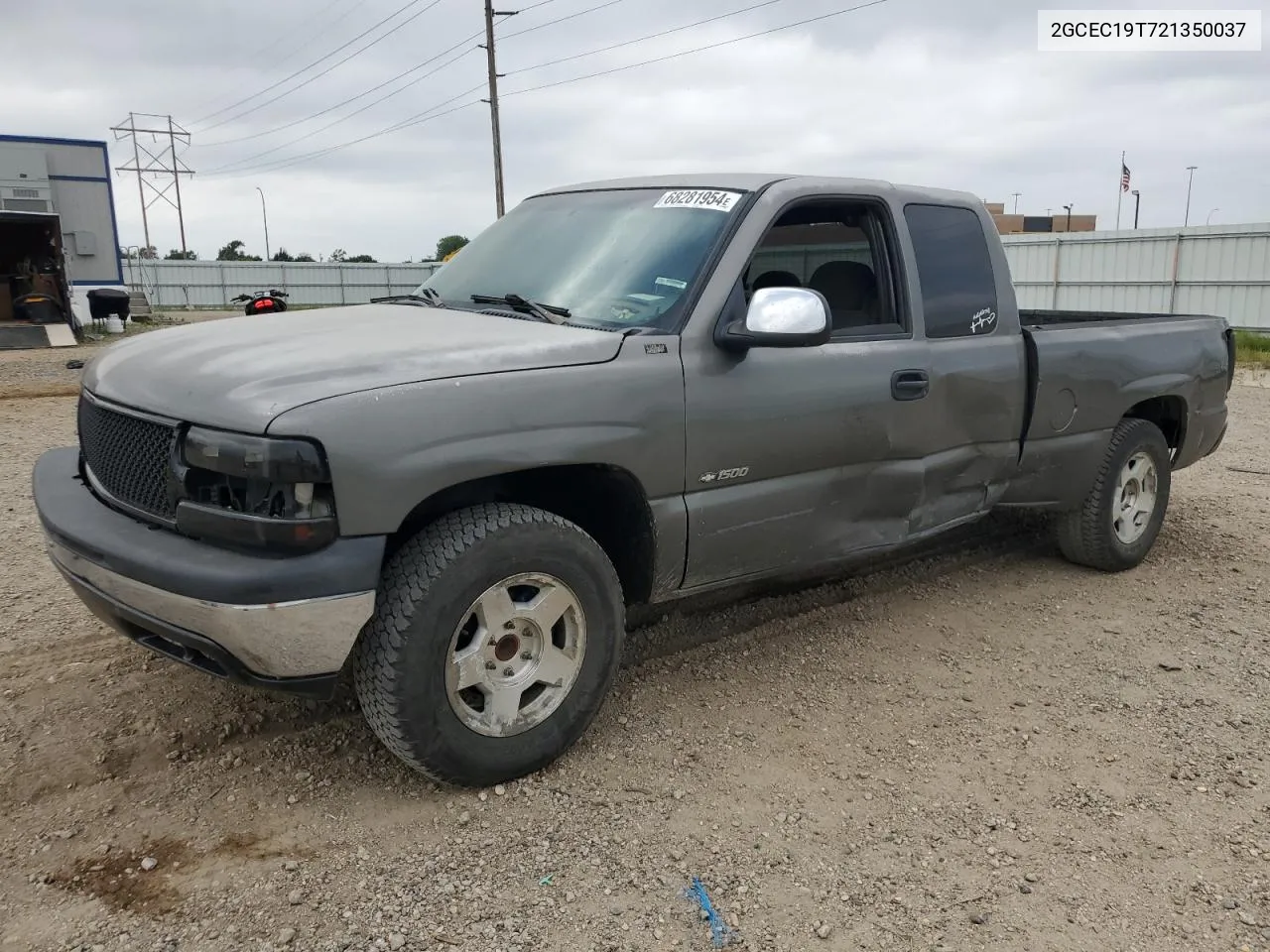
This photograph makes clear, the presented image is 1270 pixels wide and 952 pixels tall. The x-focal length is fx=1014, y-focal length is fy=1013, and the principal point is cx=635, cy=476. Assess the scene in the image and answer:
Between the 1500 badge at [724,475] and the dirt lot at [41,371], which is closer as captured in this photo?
the 1500 badge at [724,475]

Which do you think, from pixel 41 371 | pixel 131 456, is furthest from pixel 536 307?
pixel 41 371

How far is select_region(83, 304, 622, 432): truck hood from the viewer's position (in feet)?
9.02

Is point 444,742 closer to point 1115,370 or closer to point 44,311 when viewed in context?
point 1115,370

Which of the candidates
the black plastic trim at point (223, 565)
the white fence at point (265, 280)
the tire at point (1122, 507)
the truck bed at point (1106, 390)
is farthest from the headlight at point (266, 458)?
the white fence at point (265, 280)

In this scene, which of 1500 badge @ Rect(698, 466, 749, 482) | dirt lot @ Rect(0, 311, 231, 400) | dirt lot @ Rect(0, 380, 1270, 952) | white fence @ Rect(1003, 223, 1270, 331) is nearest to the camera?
dirt lot @ Rect(0, 380, 1270, 952)

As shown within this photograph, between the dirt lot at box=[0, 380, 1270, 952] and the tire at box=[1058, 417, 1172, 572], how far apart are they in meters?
0.78

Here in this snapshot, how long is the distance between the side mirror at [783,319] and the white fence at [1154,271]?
18.8 metres

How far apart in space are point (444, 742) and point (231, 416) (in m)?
1.10

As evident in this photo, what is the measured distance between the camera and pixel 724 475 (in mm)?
3512

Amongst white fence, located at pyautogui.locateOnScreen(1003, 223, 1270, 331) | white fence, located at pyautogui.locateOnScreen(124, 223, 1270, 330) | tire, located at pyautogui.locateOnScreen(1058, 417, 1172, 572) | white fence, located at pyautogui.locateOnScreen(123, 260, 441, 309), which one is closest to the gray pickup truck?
tire, located at pyautogui.locateOnScreen(1058, 417, 1172, 572)

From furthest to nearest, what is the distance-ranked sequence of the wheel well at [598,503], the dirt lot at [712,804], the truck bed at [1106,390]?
the truck bed at [1106,390] → the wheel well at [598,503] → the dirt lot at [712,804]

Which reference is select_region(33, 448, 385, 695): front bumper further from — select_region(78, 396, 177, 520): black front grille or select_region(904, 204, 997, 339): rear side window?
select_region(904, 204, 997, 339): rear side window

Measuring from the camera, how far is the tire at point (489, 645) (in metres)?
2.85

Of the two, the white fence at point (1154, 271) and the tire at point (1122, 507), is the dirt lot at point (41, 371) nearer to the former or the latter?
the tire at point (1122, 507)
